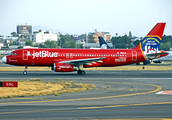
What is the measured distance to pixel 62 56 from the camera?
1730 inches

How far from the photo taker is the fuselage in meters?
43.4

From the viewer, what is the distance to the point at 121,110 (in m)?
17.3

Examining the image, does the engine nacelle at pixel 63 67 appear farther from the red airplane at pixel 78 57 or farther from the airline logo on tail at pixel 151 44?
the airline logo on tail at pixel 151 44

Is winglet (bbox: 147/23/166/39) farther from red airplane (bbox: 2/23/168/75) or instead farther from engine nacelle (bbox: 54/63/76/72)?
engine nacelle (bbox: 54/63/76/72)

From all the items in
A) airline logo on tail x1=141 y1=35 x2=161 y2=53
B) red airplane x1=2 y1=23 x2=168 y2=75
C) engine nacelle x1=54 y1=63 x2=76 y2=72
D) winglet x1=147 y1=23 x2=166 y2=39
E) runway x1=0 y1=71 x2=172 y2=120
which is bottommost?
runway x1=0 y1=71 x2=172 y2=120

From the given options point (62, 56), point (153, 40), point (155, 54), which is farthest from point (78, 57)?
point (153, 40)

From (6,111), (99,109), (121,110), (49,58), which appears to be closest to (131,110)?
(121,110)

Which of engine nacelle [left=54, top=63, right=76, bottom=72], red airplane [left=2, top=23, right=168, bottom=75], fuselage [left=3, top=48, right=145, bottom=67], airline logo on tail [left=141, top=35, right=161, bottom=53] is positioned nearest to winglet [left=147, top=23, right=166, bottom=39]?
red airplane [left=2, top=23, right=168, bottom=75]

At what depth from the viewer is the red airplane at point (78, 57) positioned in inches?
1700

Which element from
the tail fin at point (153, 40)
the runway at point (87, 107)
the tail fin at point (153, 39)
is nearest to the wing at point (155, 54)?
the tail fin at point (153, 40)

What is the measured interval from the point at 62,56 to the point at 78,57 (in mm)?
2729

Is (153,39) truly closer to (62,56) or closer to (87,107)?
(62,56)

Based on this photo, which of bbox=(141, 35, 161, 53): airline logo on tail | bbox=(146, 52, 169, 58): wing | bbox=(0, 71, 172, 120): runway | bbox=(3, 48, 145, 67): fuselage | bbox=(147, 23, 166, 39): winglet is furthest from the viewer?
bbox=(141, 35, 161, 53): airline logo on tail

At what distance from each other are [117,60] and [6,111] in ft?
103
